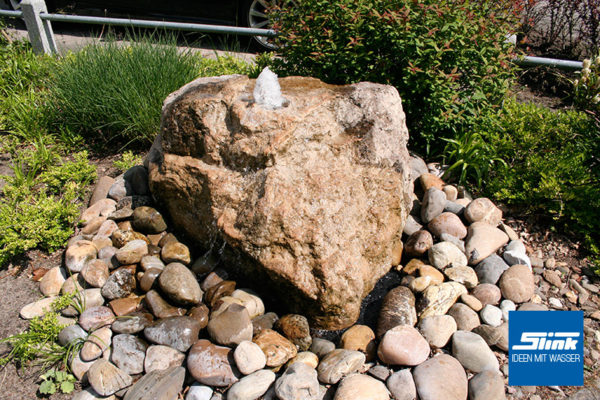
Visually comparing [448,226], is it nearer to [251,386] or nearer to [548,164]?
[548,164]

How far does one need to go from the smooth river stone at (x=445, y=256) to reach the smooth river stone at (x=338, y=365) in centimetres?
107

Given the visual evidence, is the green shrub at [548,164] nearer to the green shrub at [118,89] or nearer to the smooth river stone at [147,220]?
the smooth river stone at [147,220]

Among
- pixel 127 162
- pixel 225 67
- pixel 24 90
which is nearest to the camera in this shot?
pixel 127 162

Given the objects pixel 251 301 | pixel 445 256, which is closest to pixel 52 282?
pixel 251 301

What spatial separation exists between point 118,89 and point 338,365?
348cm

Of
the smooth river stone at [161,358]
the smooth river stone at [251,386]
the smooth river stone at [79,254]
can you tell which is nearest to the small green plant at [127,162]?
the smooth river stone at [79,254]

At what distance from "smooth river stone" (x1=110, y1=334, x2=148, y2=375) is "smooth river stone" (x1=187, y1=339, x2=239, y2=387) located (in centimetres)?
33

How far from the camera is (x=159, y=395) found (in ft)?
8.64

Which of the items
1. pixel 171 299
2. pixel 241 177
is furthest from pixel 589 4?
pixel 171 299

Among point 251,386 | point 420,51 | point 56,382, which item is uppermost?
point 420,51

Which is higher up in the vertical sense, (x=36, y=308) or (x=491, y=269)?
(x=491, y=269)

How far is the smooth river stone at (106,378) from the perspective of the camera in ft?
8.77

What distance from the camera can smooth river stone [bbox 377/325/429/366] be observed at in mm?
2795

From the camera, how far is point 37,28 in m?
6.37
